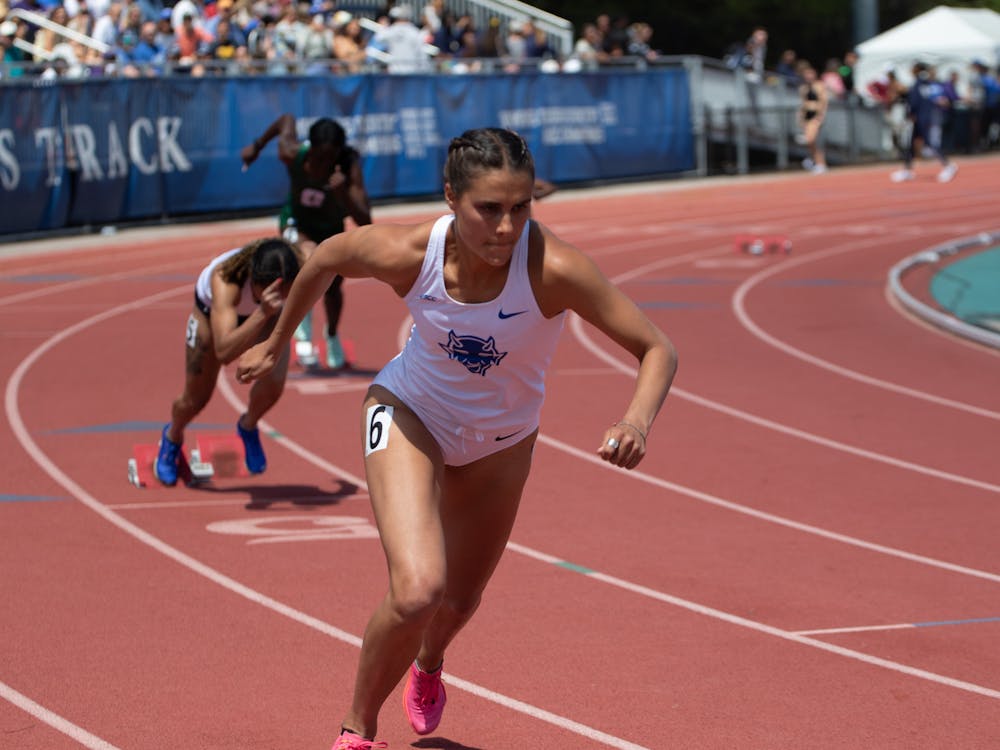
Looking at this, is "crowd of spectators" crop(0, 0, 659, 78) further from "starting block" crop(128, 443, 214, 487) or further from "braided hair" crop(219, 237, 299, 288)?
"braided hair" crop(219, 237, 299, 288)

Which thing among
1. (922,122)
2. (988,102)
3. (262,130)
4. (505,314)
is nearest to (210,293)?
(505,314)

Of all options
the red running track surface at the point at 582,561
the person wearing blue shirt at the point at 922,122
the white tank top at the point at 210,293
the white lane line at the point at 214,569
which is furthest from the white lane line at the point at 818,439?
the person wearing blue shirt at the point at 922,122

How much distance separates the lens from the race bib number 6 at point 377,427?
482 centimetres

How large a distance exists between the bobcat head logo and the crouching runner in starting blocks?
2857mm

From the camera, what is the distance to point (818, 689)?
5.98 metres

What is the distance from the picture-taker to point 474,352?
4.73 metres

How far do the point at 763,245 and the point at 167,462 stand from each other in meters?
13.9

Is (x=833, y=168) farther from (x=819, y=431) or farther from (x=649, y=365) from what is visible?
(x=649, y=365)

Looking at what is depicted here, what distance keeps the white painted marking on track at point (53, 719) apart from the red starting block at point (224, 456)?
12.2 ft

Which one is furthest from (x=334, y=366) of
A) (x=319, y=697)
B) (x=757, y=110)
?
(x=757, y=110)

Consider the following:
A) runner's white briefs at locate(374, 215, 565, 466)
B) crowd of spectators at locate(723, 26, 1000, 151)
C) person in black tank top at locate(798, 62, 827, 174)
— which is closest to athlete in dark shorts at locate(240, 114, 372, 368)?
runner's white briefs at locate(374, 215, 565, 466)

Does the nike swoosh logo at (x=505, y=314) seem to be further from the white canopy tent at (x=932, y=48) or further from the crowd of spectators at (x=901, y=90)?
the white canopy tent at (x=932, y=48)

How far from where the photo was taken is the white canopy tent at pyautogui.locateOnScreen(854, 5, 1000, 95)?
1582 inches

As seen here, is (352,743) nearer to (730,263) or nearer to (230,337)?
(230,337)
